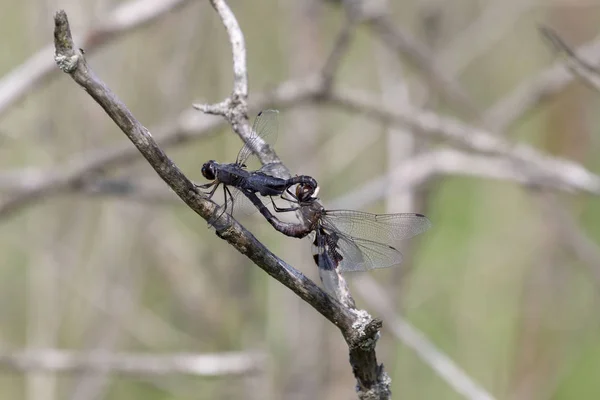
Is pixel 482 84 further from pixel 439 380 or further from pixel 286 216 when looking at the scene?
pixel 286 216

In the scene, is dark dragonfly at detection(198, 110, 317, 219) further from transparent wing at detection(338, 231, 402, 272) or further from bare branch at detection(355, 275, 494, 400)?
bare branch at detection(355, 275, 494, 400)

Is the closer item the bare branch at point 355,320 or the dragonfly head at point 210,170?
the bare branch at point 355,320

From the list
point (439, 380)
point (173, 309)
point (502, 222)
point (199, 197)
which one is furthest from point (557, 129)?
point (199, 197)

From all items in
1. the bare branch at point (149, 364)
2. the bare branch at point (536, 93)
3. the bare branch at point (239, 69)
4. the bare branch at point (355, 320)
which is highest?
the bare branch at point (536, 93)

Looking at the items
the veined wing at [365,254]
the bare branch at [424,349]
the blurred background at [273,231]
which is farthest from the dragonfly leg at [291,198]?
the blurred background at [273,231]

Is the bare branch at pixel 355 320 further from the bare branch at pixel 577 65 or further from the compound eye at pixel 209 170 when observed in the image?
the bare branch at pixel 577 65
